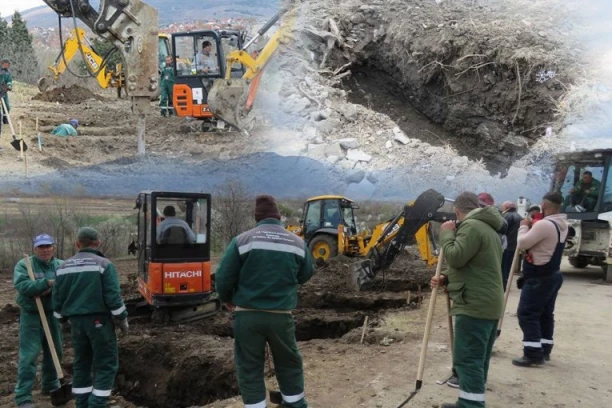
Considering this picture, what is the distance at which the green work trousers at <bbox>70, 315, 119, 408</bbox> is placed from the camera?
16.0ft

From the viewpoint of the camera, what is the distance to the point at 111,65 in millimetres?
14781

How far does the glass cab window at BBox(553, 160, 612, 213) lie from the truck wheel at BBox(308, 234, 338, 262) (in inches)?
185

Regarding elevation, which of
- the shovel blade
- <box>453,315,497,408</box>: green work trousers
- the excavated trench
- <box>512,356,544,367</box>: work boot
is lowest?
the excavated trench

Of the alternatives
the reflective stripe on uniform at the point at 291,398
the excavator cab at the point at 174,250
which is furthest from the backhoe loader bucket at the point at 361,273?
the reflective stripe on uniform at the point at 291,398

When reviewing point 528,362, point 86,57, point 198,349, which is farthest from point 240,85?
point 528,362

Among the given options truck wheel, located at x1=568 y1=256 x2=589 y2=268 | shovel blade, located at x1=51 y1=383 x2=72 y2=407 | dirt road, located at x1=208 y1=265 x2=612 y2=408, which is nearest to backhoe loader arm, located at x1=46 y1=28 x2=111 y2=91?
shovel blade, located at x1=51 y1=383 x2=72 y2=407

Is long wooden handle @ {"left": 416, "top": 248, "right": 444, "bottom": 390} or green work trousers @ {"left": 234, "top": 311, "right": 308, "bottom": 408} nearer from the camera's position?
green work trousers @ {"left": 234, "top": 311, "right": 308, "bottom": 408}

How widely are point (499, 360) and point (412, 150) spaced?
16.2 ft

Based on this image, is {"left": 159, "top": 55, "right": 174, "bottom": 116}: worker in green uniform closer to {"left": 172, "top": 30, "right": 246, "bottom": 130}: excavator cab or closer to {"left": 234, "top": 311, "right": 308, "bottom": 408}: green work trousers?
{"left": 172, "top": 30, "right": 246, "bottom": 130}: excavator cab

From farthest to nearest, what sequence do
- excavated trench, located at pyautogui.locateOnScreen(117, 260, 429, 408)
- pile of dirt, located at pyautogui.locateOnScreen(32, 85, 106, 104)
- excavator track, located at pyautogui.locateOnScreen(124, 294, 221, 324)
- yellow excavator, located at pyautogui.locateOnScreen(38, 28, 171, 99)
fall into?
1. pile of dirt, located at pyautogui.locateOnScreen(32, 85, 106, 104)
2. yellow excavator, located at pyautogui.locateOnScreen(38, 28, 171, 99)
3. excavator track, located at pyautogui.locateOnScreen(124, 294, 221, 324)
4. excavated trench, located at pyautogui.locateOnScreen(117, 260, 429, 408)

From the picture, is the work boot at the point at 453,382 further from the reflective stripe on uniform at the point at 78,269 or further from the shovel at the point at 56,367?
the shovel at the point at 56,367

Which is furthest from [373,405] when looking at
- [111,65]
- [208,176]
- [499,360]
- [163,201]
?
[111,65]

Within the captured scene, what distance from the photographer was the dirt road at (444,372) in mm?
4836

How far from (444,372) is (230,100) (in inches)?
283
